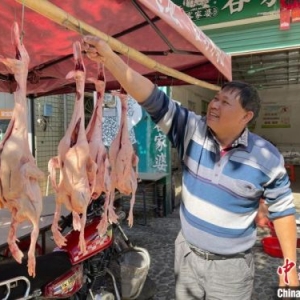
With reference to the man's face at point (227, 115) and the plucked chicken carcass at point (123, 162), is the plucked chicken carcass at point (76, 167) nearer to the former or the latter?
the plucked chicken carcass at point (123, 162)

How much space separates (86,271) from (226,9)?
4659 mm

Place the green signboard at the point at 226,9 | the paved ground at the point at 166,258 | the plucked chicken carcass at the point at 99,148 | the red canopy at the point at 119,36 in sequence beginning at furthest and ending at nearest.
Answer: the green signboard at the point at 226,9 < the paved ground at the point at 166,258 < the red canopy at the point at 119,36 < the plucked chicken carcass at the point at 99,148

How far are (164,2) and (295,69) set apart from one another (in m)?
10.4

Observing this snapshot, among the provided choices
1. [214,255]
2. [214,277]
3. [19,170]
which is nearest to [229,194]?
[214,255]

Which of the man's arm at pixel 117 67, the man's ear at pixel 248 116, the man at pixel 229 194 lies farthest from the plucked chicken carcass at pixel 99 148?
the man's ear at pixel 248 116

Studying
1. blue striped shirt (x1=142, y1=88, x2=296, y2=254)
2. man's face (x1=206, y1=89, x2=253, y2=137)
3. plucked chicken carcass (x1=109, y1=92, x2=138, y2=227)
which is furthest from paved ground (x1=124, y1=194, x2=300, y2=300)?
man's face (x1=206, y1=89, x2=253, y2=137)

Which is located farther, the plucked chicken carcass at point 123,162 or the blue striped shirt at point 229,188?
the blue striped shirt at point 229,188

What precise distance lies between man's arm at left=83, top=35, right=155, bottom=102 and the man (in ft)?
0.34

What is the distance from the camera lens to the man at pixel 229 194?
1.78 metres

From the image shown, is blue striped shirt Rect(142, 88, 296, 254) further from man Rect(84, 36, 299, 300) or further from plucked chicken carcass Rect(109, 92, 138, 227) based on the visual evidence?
plucked chicken carcass Rect(109, 92, 138, 227)

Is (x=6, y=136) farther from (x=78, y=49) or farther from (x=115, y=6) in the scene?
(x=115, y=6)

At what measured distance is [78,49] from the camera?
Result: 1.25 meters

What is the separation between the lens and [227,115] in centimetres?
174

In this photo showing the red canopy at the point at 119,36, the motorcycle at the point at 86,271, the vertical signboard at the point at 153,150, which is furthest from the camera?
the vertical signboard at the point at 153,150
